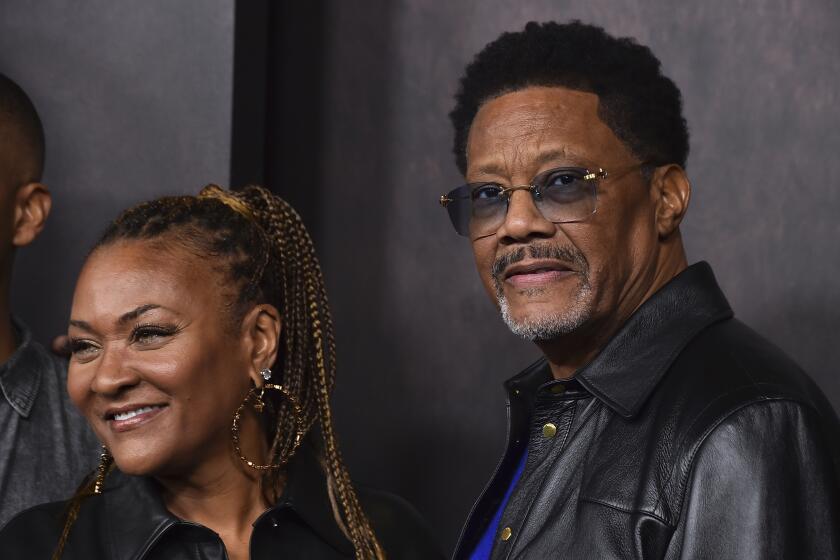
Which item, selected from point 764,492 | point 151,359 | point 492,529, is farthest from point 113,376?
point 764,492

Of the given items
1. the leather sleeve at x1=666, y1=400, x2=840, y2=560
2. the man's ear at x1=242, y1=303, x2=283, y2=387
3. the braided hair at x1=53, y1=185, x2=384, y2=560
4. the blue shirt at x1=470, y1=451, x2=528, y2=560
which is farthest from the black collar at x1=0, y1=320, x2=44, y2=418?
the leather sleeve at x1=666, y1=400, x2=840, y2=560

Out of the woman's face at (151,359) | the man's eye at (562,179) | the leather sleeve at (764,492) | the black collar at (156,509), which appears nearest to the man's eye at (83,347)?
the woman's face at (151,359)

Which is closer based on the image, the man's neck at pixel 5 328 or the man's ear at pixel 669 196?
the man's ear at pixel 669 196

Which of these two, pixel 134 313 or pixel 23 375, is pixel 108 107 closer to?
pixel 23 375

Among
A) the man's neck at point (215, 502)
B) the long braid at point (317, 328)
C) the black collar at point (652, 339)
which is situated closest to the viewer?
the black collar at point (652, 339)

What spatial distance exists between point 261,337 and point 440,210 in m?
1.09

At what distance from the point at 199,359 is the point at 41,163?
96 cm

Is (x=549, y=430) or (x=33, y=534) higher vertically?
(x=549, y=430)

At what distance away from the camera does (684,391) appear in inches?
78.7

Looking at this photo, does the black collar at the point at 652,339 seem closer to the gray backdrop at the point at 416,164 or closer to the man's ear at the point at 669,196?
the man's ear at the point at 669,196

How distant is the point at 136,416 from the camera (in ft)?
7.88

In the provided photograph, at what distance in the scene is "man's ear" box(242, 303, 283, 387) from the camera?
255cm

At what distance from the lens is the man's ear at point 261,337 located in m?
2.55

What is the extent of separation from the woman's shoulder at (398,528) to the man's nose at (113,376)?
1.93 ft
